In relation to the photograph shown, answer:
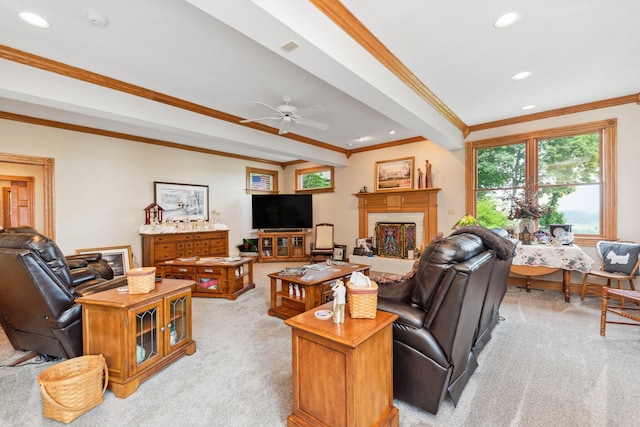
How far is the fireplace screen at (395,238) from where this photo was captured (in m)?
5.68

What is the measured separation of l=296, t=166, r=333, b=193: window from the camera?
718 centimetres

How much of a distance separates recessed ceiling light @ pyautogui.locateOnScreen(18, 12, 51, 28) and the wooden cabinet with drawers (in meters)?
3.50

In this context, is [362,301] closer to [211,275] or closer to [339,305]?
[339,305]

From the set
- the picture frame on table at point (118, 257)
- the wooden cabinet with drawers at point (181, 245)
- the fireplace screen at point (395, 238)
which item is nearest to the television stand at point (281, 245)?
the wooden cabinet with drawers at point (181, 245)

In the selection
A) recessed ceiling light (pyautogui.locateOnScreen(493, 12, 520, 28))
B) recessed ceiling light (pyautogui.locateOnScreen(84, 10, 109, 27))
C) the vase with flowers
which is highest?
recessed ceiling light (pyautogui.locateOnScreen(493, 12, 520, 28))

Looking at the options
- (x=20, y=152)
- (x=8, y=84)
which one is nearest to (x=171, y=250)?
(x=20, y=152)

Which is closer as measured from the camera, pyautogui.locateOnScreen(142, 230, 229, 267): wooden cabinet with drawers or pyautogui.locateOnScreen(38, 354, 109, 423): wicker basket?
pyautogui.locateOnScreen(38, 354, 109, 423): wicker basket

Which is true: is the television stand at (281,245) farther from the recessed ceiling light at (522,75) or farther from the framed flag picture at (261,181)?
the recessed ceiling light at (522,75)

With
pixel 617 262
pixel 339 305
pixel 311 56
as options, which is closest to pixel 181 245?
pixel 311 56

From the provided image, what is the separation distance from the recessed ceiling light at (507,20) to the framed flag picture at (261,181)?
234 inches

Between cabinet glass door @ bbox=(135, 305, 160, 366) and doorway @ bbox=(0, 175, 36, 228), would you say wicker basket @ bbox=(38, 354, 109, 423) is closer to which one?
cabinet glass door @ bbox=(135, 305, 160, 366)

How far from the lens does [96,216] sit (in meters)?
4.84

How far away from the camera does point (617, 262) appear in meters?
3.50

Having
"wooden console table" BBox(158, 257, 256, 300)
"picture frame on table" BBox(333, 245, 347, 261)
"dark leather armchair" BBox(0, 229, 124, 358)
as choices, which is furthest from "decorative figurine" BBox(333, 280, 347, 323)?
"picture frame on table" BBox(333, 245, 347, 261)
